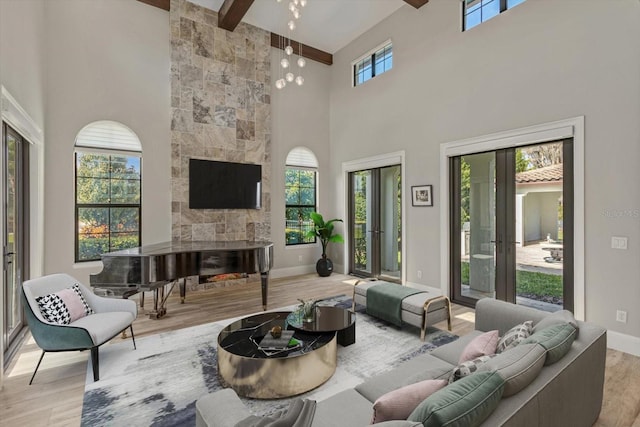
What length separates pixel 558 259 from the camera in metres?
3.87

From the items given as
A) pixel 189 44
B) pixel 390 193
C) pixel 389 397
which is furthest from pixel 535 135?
pixel 189 44

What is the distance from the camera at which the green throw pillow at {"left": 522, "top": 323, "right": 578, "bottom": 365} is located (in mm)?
1638

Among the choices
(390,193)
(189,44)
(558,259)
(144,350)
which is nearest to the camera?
(144,350)

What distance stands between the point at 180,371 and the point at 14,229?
2.58 metres

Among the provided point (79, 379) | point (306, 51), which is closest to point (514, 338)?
point (79, 379)

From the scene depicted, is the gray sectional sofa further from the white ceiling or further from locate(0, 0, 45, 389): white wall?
the white ceiling

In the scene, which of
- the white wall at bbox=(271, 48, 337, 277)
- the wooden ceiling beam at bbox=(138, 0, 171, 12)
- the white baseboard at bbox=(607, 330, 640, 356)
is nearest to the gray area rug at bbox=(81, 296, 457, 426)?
the white baseboard at bbox=(607, 330, 640, 356)

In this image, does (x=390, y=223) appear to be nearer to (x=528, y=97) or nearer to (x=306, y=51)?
(x=528, y=97)

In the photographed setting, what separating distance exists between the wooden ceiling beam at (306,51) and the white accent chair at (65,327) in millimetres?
5747

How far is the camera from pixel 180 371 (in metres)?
2.85

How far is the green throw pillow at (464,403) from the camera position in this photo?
3.63ft

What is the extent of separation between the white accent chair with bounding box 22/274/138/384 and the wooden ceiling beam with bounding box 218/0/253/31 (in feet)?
15.6

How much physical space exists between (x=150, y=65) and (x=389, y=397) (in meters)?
5.96

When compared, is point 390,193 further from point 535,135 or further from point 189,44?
point 189,44
